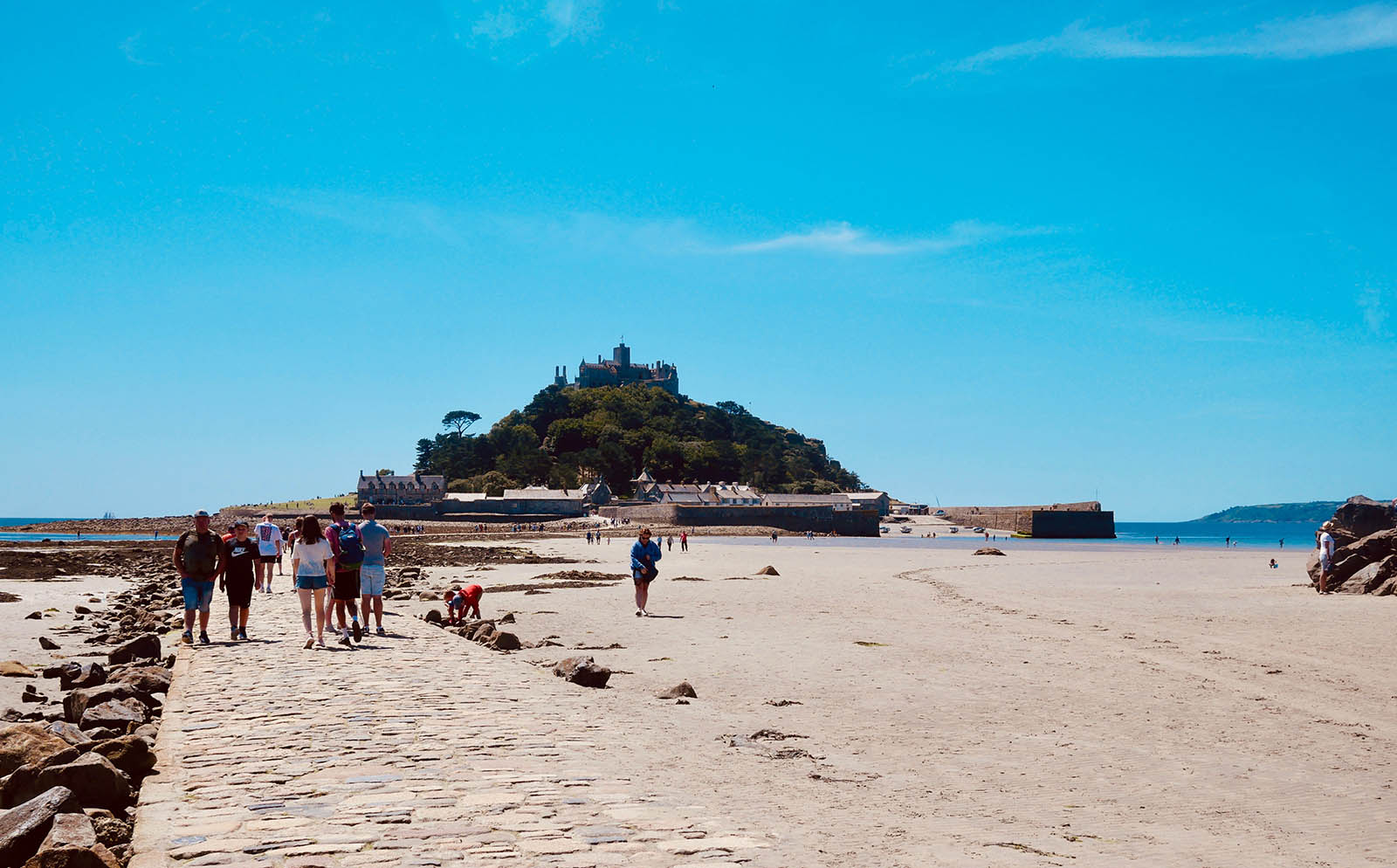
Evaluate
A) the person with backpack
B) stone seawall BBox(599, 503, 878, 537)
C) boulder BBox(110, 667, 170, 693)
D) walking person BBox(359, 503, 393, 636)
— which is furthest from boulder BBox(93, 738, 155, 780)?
stone seawall BBox(599, 503, 878, 537)

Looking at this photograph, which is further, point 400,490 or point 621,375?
point 621,375

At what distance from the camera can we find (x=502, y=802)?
18.7 feet

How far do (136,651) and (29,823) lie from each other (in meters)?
8.09

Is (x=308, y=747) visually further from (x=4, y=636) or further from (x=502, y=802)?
(x=4, y=636)

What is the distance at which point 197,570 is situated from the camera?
12.4 metres

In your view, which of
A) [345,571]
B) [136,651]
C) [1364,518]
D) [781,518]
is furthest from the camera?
[781,518]

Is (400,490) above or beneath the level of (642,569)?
above

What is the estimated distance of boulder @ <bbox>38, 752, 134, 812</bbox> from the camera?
5605 millimetres

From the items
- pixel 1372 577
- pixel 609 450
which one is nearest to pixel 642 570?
pixel 1372 577

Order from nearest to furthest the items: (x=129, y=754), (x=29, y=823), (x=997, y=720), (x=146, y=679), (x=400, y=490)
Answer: (x=29, y=823)
(x=129, y=754)
(x=997, y=720)
(x=146, y=679)
(x=400, y=490)

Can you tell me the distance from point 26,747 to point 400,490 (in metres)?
115

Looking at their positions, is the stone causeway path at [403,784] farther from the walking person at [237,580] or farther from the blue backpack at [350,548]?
the blue backpack at [350,548]

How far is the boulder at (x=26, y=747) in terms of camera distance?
6.26m

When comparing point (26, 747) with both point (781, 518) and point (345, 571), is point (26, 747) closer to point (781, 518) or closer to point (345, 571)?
point (345, 571)
